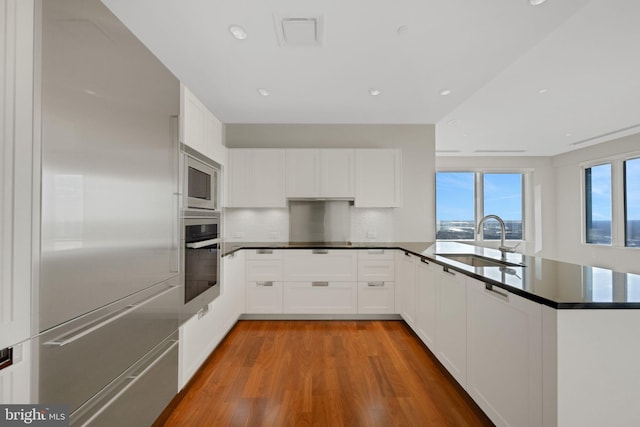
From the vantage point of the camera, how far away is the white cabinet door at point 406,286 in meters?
2.98

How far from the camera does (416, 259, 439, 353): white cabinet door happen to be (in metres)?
2.40

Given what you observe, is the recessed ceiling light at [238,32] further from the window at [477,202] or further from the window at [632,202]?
the window at [632,202]

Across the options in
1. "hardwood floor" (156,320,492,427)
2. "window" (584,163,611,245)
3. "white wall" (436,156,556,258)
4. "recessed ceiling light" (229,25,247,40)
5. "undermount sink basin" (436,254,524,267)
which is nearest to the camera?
"hardwood floor" (156,320,492,427)

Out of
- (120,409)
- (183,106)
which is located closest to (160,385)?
(120,409)

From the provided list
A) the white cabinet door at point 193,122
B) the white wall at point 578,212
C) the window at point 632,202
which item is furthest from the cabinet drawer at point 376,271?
the window at point 632,202

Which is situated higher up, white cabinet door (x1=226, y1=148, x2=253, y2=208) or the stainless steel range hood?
white cabinet door (x1=226, y1=148, x2=253, y2=208)

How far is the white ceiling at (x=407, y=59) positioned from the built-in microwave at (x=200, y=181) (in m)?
0.93

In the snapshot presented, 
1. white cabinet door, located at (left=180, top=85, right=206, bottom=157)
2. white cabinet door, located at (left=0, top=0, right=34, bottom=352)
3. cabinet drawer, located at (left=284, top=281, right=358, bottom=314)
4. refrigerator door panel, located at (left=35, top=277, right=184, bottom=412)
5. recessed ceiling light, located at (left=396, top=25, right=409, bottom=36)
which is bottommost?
cabinet drawer, located at (left=284, top=281, right=358, bottom=314)

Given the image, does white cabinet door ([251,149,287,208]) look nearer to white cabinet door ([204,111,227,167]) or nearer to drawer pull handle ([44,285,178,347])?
white cabinet door ([204,111,227,167])

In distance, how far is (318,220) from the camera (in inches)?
159

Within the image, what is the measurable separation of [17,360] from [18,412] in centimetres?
16

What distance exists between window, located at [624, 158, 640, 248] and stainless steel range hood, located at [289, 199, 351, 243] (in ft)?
17.4

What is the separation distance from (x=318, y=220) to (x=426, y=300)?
1.89 meters

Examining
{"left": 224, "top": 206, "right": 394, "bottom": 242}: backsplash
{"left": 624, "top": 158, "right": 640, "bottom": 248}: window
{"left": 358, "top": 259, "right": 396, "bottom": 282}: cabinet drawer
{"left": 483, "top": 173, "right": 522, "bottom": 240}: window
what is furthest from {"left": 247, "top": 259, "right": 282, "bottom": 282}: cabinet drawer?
{"left": 624, "top": 158, "right": 640, "bottom": 248}: window
